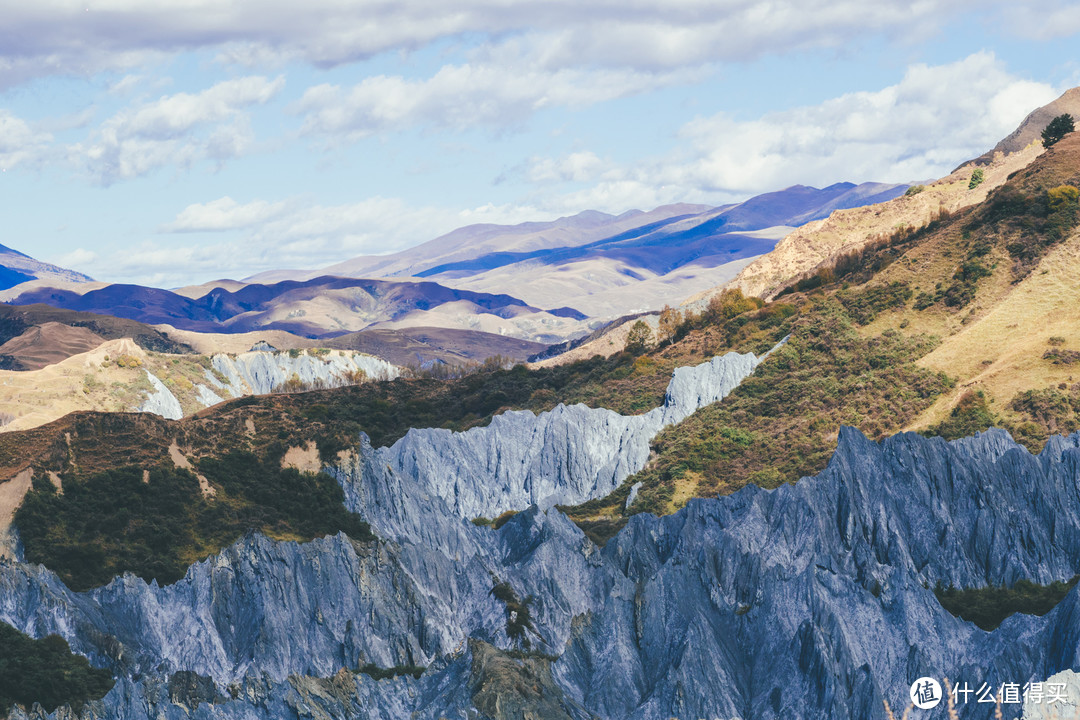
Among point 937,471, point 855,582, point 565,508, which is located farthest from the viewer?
point 565,508

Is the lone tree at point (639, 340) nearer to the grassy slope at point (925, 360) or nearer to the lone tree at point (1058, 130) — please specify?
the grassy slope at point (925, 360)

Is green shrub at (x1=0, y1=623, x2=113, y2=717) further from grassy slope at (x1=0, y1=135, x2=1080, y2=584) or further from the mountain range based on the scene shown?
grassy slope at (x1=0, y1=135, x2=1080, y2=584)

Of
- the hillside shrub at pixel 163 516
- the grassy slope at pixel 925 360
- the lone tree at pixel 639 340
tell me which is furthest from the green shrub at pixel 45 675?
the lone tree at pixel 639 340

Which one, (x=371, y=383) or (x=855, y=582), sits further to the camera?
(x=371, y=383)

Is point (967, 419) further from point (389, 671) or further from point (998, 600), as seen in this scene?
point (389, 671)

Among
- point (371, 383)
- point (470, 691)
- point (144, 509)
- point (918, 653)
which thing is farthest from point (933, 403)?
point (371, 383)

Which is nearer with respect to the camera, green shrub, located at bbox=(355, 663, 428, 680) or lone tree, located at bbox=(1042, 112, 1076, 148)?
green shrub, located at bbox=(355, 663, 428, 680)

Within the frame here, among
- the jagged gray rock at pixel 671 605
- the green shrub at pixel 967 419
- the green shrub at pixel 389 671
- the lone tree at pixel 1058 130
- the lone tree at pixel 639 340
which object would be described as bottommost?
the green shrub at pixel 389 671

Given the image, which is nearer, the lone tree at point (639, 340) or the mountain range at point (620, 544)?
the mountain range at point (620, 544)

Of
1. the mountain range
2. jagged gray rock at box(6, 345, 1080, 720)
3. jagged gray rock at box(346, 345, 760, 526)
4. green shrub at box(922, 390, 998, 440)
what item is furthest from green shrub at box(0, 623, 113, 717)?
green shrub at box(922, 390, 998, 440)

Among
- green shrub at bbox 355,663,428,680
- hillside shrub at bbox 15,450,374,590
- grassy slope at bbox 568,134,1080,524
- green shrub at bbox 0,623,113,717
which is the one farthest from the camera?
grassy slope at bbox 568,134,1080,524

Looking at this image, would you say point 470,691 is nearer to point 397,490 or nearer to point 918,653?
point 918,653
